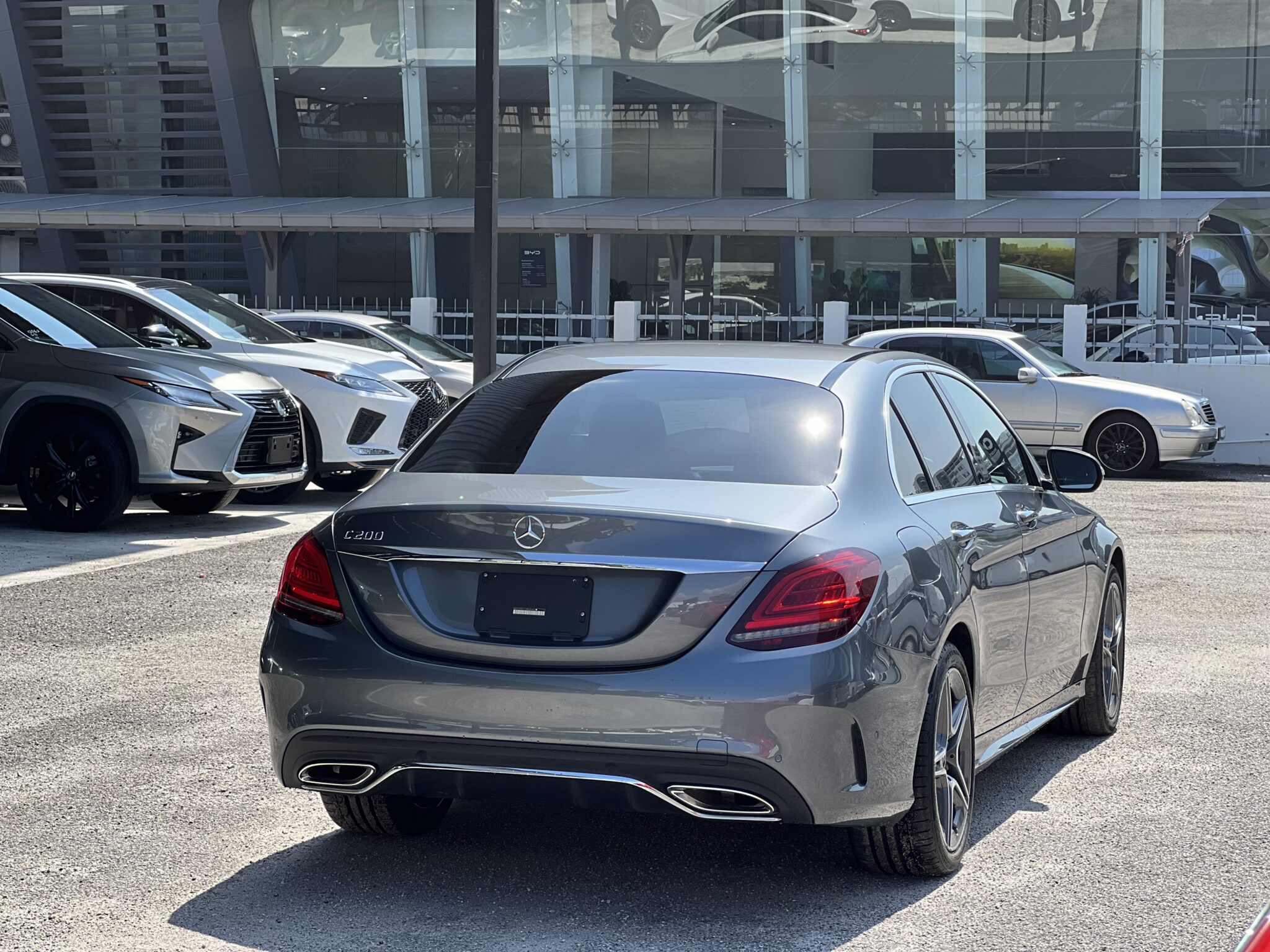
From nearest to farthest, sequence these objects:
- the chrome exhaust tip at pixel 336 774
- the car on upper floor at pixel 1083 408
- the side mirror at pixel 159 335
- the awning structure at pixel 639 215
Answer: the chrome exhaust tip at pixel 336 774 → the side mirror at pixel 159 335 → the car on upper floor at pixel 1083 408 → the awning structure at pixel 639 215

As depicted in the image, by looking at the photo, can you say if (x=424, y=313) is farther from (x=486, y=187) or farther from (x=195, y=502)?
(x=195, y=502)

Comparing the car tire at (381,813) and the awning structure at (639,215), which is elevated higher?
the awning structure at (639,215)

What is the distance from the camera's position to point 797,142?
33.7m

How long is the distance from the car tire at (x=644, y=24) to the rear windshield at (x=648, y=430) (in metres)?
30.4

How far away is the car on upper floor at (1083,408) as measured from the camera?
19.2 metres

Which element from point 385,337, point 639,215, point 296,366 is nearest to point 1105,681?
point 296,366

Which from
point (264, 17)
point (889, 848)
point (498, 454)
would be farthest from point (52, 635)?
point (264, 17)

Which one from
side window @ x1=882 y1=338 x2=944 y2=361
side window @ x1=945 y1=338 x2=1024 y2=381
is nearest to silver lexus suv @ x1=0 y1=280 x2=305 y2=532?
side window @ x1=882 y1=338 x2=944 y2=361

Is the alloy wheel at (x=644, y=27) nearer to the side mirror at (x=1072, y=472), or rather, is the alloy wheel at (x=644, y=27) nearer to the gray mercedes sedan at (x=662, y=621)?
the side mirror at (x=1072, y=472)

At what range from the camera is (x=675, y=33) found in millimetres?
34375

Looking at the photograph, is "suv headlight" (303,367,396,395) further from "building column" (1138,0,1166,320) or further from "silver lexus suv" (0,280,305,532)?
"building column" (1138,0,1166,320)

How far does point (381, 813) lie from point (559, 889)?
0.64 meters

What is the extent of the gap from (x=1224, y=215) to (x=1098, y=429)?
1452cm

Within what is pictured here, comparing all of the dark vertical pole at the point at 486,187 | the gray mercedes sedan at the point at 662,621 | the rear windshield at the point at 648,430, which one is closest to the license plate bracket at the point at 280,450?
the dark vertical pole at the point at 486,187
